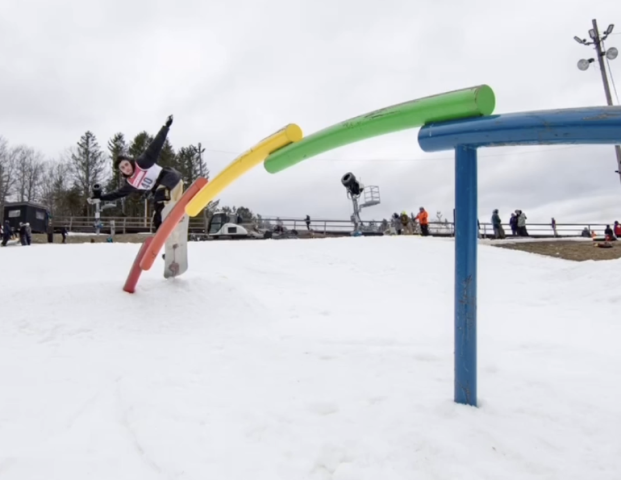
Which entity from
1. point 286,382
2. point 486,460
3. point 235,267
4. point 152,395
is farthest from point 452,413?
point 235,267

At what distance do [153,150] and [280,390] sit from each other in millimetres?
4149

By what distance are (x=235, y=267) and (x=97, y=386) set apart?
6.66m

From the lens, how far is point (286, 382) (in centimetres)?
253

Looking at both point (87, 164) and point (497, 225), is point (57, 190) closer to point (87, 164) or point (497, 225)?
point (87, 164)

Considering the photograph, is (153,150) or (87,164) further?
(87,164)

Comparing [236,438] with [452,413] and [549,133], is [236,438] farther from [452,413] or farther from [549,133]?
[549,133]

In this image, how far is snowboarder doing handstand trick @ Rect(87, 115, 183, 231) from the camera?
530 centimetres

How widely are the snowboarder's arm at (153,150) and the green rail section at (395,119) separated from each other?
2969mm

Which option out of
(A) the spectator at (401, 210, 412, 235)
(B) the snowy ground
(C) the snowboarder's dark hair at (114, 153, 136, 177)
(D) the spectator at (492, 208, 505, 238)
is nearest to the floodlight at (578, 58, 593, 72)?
(D) the spectator at (492, 208, 505, 238)

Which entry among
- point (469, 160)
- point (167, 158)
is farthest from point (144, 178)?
point (167, 158)

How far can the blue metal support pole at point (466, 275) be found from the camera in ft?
6.76

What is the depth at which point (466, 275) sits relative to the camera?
208 centimetres

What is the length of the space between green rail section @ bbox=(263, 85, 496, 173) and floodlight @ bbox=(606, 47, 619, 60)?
18099 mm

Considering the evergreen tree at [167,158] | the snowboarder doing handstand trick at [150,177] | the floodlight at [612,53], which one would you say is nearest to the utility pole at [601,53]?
the floodlight at [612,53]
